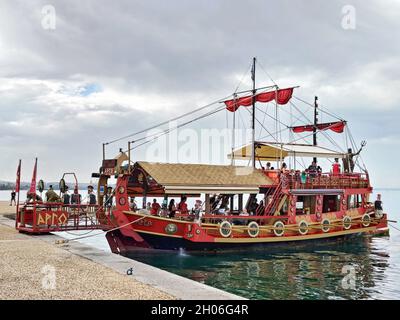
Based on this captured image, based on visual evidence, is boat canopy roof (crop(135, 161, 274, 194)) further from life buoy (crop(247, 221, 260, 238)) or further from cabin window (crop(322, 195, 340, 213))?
cabin window (crop(322, 195, 340, 213))

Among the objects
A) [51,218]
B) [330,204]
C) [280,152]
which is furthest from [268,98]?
[51,218]

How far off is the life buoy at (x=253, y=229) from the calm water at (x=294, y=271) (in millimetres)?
979

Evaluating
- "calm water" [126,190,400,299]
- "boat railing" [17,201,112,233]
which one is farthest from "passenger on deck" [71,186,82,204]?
"calm water" [126,190,400,299]

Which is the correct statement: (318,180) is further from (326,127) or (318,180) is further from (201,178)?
(326,127)

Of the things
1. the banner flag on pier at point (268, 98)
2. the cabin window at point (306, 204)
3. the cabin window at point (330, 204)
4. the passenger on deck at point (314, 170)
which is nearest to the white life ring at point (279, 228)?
the cabin window at point (306, 204)

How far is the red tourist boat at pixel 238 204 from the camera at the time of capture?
19.7 metres

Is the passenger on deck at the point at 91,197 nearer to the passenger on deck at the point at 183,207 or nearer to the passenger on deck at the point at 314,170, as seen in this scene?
the passenger on deck at the point at 183,207

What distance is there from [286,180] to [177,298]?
14492mm

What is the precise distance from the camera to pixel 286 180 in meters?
22.6

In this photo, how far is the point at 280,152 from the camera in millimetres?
25328

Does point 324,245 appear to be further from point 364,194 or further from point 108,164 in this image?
point 108,164

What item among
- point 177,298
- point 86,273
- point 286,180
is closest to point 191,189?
point 286,180

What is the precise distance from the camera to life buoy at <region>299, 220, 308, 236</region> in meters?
22.9

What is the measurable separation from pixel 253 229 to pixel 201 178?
3540 millimetres
